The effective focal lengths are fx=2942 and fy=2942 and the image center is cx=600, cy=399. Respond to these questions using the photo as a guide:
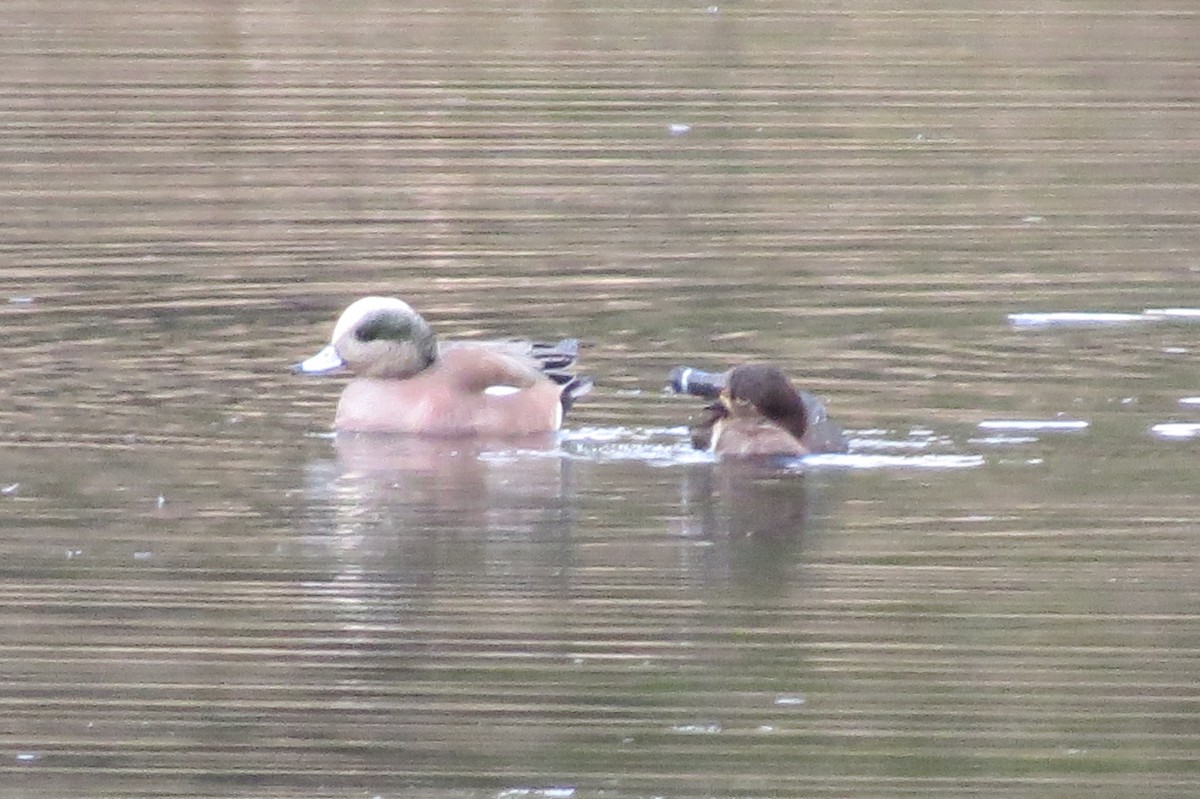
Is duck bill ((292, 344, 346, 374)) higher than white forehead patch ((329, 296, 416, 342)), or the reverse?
white forehead patch ((329, 296, 416, 342))

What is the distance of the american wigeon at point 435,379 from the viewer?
11.1 metres

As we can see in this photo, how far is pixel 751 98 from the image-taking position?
2039 centimetres

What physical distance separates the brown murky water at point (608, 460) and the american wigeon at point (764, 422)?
5.3 inches

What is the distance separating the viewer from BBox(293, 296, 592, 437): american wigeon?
11070mm

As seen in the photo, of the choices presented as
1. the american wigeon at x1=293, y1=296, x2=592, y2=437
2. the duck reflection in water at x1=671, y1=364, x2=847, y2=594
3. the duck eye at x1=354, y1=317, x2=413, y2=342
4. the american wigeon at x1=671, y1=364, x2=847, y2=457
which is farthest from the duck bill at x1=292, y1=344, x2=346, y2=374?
the american wigeon at x1=671, y1=364, x2=847, y2=457

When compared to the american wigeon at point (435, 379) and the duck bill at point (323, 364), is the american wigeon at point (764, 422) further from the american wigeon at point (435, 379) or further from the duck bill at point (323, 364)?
the duck bill at point (323, 364)

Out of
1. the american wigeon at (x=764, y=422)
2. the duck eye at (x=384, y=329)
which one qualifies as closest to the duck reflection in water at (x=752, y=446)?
the american wigeon at (x=764, y=422)

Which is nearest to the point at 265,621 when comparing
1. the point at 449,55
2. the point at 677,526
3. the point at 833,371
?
the point at 677,526

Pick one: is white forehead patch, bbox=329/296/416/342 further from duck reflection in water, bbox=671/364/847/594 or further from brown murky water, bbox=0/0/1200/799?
duck reflection in water, bbox=671/364/847/594

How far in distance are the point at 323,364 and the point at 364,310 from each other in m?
0.26

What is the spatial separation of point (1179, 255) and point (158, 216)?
5346 mm

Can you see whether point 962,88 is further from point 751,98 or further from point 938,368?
point 938,368

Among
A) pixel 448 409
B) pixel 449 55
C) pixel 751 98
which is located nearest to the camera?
pixel 448 409

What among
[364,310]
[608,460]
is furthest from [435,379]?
[608,460]
